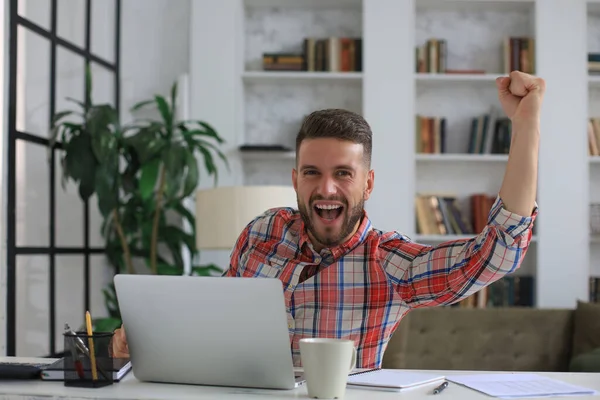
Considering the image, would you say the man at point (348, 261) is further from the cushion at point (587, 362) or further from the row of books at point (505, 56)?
the row of books at point (505, 56)

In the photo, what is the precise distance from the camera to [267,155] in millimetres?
4766

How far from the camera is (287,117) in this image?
16.5 ft

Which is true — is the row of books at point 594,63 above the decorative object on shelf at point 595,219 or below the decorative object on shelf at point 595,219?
above

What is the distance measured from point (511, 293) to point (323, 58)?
1.67m

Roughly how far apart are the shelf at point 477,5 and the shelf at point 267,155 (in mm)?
1125

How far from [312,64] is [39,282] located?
189 cm

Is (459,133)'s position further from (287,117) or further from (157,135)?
(157,135)

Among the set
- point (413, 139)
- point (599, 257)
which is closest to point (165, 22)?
point (413, 139)

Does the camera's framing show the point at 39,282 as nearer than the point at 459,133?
Yes

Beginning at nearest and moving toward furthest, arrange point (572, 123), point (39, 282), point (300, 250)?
point (300, 250)
point (39, 282)
point (572, 123)

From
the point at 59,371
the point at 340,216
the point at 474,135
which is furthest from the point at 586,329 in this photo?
the point at 59,371

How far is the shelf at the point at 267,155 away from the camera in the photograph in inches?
185

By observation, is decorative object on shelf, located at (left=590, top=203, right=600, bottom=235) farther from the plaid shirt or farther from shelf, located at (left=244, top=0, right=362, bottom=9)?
the plaid shirt

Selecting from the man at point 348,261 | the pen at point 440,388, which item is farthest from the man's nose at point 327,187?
the pen at point 440,388
